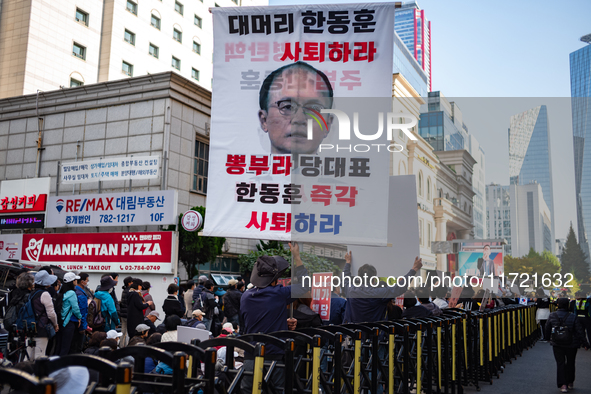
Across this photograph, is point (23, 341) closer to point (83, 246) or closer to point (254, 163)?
point (254, 163)

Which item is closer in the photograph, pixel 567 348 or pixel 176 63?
pixel 567 348

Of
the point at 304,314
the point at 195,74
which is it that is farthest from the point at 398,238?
the point at 195,74

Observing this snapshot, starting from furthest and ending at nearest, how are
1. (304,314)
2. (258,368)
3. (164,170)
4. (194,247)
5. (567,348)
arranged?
(164,170), (194,247), (567,348), (304,314), (258,368)

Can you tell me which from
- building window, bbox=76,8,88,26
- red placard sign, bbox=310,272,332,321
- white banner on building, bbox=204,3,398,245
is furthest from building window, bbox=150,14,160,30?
red placard sign, bbox=310,272,332,321

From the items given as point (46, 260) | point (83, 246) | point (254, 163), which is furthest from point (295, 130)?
point (46, 260)

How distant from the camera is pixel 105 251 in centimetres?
2188

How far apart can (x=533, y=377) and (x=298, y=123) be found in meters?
8.43

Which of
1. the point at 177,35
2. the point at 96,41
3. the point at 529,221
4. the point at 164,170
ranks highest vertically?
the point at 177,35

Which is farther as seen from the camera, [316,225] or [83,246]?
[83,246]

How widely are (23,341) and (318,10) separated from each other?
7126 millimetres

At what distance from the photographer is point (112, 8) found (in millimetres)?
39656

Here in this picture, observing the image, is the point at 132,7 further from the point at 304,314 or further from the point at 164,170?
the point at 304,314

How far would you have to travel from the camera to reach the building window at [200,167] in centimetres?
2658

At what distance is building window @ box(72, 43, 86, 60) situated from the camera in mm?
38312
